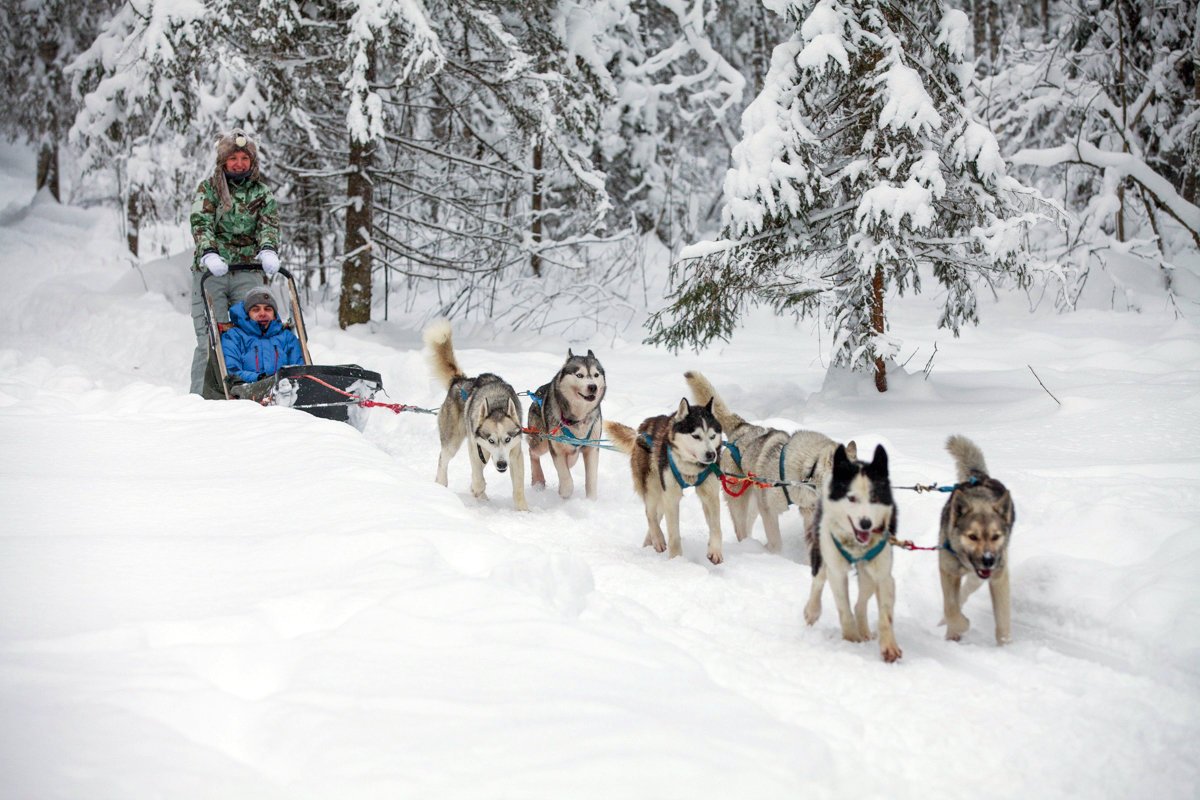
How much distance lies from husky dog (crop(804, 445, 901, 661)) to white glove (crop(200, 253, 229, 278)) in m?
5.67

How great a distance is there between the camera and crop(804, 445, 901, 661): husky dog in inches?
139

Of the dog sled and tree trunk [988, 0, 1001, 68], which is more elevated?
tree trunk [988, 0, 1001, 68]

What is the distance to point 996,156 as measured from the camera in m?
7.51

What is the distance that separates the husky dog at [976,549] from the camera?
11.6 feet

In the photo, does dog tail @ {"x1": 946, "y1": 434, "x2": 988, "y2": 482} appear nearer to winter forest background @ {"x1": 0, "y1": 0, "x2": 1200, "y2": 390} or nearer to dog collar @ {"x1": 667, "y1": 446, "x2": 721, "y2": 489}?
dog collar @ {"x1": 667, "y1": 446, "x2": 721, "y2": 489}

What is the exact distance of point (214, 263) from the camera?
7.29m

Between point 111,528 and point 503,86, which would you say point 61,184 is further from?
point 111,528

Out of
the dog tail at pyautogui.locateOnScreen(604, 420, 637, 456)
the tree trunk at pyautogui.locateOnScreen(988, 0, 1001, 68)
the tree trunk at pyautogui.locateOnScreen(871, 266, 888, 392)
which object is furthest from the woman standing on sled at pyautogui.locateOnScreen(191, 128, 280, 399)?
the tree trunk at pyautogui.locateOnScreen(988, 0, 1001, 68)

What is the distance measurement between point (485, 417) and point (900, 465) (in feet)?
9.19

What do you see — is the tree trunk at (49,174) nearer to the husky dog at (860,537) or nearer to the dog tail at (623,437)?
the dog tail at (623,437)

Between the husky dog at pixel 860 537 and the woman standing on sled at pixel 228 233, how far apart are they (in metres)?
5.58

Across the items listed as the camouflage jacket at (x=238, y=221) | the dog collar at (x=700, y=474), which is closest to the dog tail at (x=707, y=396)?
the dog collar at (x=700, y=474)

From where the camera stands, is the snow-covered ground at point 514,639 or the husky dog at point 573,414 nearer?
the snow-covered ground at point 514,639

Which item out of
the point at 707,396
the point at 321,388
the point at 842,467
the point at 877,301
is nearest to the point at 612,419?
the point at 707,396
